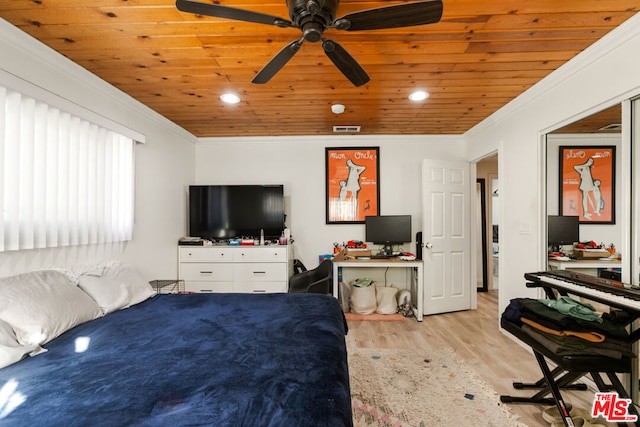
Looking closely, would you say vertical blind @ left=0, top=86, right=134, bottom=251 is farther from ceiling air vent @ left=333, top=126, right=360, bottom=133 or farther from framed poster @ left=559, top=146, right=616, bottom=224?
framed poster @ left=559, top=146, right=616, bottom=224

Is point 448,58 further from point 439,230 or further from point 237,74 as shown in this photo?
point 439,230

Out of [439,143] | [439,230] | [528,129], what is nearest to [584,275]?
[528,129]

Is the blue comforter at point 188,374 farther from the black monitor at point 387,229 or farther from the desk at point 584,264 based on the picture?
the black monitor at point 387,229

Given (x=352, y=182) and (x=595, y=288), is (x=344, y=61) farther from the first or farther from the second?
(x=352, y=182)

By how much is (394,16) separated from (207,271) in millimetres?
3423

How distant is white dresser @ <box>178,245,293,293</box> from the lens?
12.1ft

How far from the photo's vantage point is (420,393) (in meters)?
2.10

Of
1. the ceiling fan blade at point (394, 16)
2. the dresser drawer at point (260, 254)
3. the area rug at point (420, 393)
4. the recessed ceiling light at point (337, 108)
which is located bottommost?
the area rug at point (420, 393)

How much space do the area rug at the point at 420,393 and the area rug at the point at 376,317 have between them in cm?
91

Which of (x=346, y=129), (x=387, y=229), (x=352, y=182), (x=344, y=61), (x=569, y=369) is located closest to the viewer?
(x=569, y=369)

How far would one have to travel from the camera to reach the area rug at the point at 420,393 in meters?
1.83

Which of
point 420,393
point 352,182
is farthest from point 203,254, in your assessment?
point 420,393

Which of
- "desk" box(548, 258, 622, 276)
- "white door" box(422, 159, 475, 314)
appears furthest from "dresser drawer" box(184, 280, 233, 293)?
"desk" box(548, 258, 622, 276)

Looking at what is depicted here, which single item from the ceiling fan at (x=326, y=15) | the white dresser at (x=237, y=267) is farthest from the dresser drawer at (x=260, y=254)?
the ceiling fan at (x=326, y=15)
